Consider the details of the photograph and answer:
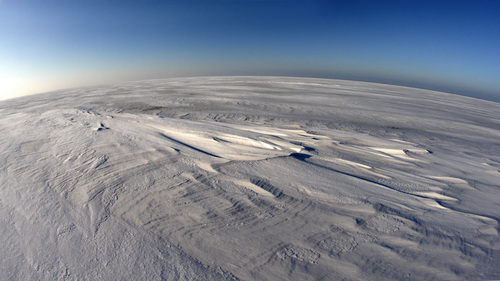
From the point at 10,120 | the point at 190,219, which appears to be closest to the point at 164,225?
the point at 190,219

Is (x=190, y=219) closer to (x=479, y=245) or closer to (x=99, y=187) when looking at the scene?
(x=99, y=187)

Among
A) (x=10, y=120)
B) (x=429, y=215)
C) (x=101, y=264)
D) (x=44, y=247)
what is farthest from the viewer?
(x=10, y=120)

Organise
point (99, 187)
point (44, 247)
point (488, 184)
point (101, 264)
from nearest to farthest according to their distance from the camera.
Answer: point (101, 264)
point (44, 247)
point (99, 187)
point (488, 184)

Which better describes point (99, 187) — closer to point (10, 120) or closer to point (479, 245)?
point (479, 245)

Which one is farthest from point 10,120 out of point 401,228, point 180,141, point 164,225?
point 401,228

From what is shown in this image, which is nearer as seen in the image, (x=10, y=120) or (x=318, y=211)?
(x=318, y=211)

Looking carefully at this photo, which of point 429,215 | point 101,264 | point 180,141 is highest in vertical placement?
point 180,141

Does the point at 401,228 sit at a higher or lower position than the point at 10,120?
lower
